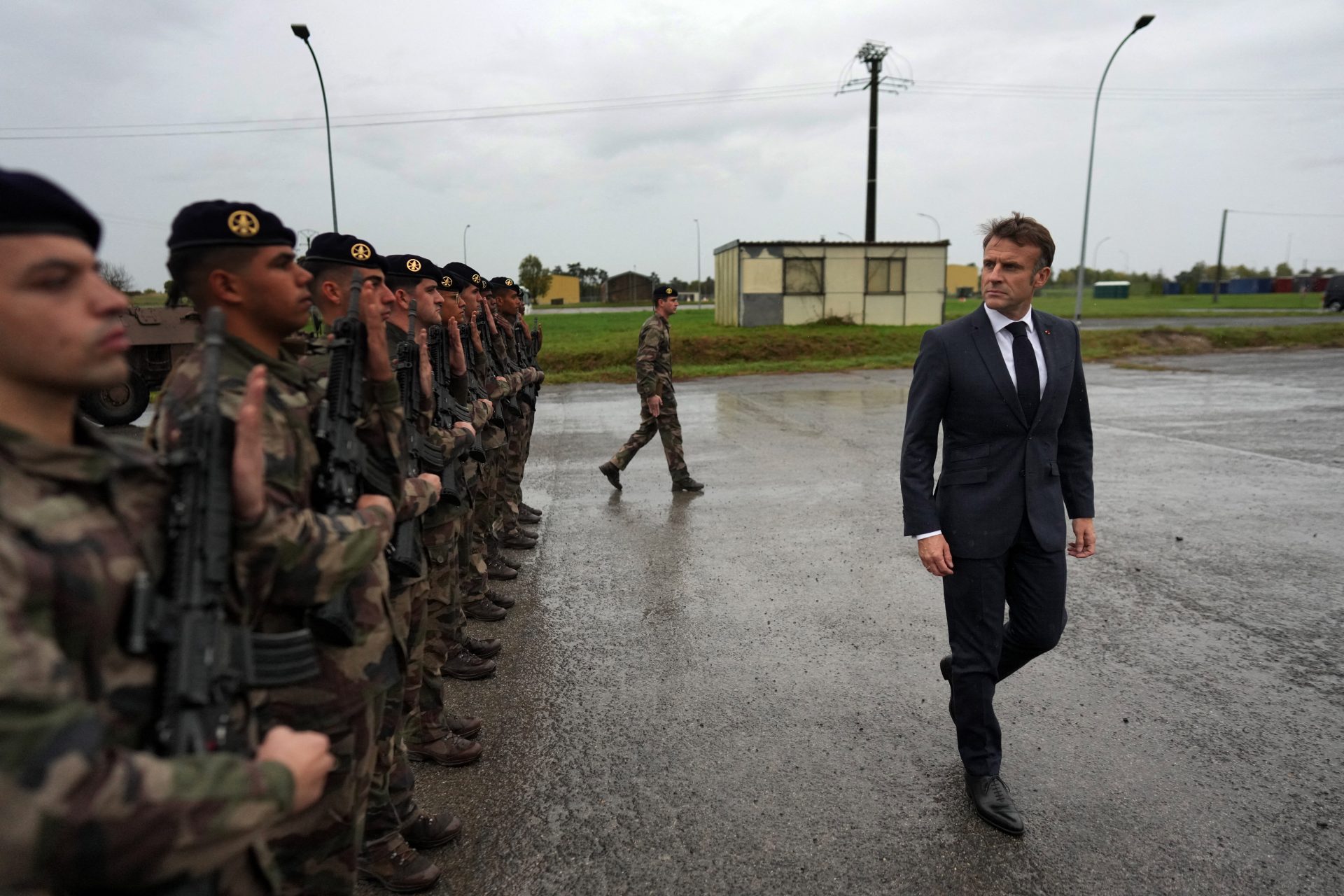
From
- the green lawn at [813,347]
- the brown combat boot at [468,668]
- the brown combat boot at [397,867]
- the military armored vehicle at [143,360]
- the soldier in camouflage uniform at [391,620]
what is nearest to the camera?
the soldier in camouflage uniform at [391,620]

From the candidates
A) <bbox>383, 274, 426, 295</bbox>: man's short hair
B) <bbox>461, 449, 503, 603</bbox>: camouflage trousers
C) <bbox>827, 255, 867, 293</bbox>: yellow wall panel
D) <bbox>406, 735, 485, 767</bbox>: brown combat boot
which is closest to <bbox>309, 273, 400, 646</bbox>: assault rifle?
<bbox>406, 735, 485, 767</bbox>: brown combat boot

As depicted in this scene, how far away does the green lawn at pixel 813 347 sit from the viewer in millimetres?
22312

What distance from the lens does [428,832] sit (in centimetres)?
305

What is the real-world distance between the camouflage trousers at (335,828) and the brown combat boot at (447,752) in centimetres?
137

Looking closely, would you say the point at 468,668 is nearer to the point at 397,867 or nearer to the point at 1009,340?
the point at 397,867

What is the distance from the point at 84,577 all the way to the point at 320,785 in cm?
51

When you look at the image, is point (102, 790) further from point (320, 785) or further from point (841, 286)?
point (841, 286)

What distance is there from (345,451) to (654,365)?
6483 mm

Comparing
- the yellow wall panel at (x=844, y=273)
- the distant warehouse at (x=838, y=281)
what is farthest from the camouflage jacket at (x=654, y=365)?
the yellow wall panel at (x=844, y=273)

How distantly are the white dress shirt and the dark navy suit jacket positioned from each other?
0.07 ft

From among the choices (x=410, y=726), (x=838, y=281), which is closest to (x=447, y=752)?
(x=410, y=726)

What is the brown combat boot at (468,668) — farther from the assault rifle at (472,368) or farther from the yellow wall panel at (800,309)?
the yellow wall panel at (800,309)

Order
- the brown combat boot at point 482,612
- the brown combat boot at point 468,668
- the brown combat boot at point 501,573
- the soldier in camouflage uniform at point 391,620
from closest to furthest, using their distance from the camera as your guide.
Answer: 1. the soldier in camouflage uniform at point 391,620
2. the brown combat boot at point 468,668
3. the brown combat boot at point 482,612
4. the brown combat boot at point 501,573

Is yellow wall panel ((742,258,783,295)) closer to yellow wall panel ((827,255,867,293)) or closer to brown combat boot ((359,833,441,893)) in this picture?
yellow wall panel ((827,255,867,293))
